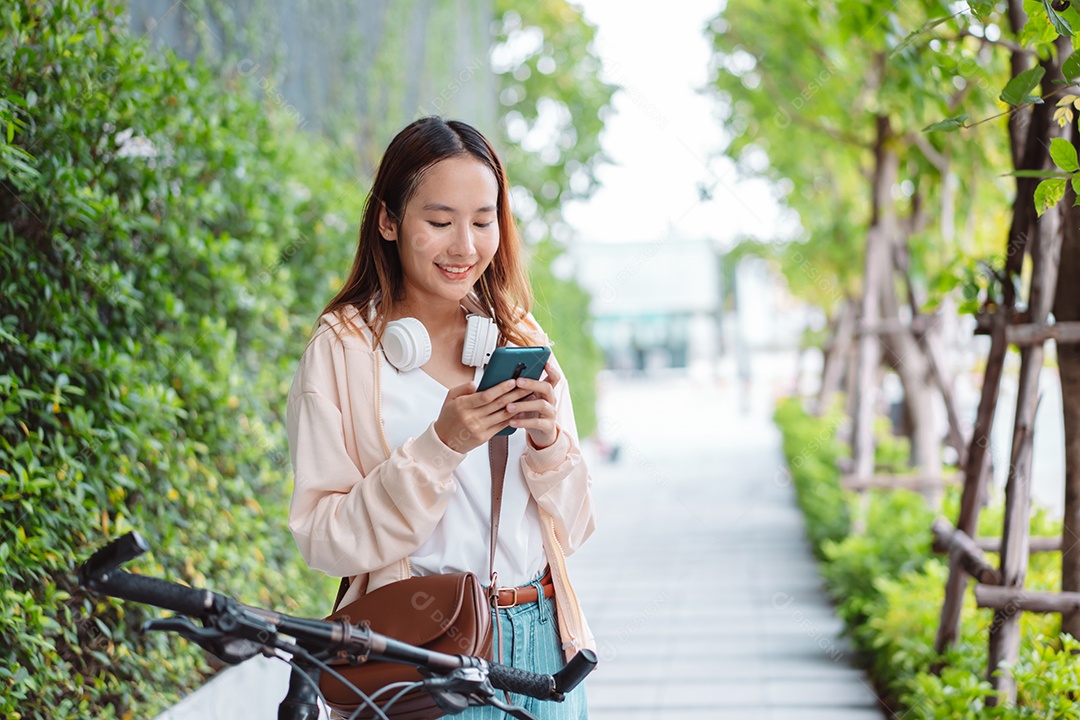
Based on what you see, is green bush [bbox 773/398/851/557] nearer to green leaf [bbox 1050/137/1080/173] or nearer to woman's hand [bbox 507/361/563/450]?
green leaf [bbox 1050/137/1080/173]

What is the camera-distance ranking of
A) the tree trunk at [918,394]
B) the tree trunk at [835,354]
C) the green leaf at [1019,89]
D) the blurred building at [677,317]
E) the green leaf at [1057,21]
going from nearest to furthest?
the green leaf at [1057,21] < the green leaf at [1019,89] < the tree trunk at [918,394] < the tree trunk at [835,354] < the blurred building at [677,317]

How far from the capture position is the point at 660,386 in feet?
114

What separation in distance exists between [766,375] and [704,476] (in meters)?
26.0

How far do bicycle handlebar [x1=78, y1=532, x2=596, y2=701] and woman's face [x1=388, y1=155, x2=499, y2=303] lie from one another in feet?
1.88

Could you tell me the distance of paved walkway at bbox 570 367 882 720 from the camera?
4.55m

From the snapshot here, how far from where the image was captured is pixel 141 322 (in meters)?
2.89

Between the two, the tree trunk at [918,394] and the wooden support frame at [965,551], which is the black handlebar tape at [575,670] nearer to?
the wooden support frame at [965,551]

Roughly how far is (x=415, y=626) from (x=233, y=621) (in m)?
0.35

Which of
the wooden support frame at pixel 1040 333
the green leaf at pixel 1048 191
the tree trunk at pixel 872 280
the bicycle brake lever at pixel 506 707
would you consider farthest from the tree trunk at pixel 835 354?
the bicycle brake lever at pixel 506 707

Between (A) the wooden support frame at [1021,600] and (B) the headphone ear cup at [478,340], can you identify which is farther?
(A) the wooden support frame at [1021,600]

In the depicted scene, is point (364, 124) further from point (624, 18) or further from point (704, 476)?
point (704, 476)

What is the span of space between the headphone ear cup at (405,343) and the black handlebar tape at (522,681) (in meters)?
0.48

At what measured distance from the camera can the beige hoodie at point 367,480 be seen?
4.84 feet

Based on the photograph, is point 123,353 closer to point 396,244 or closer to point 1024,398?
point 396,244
